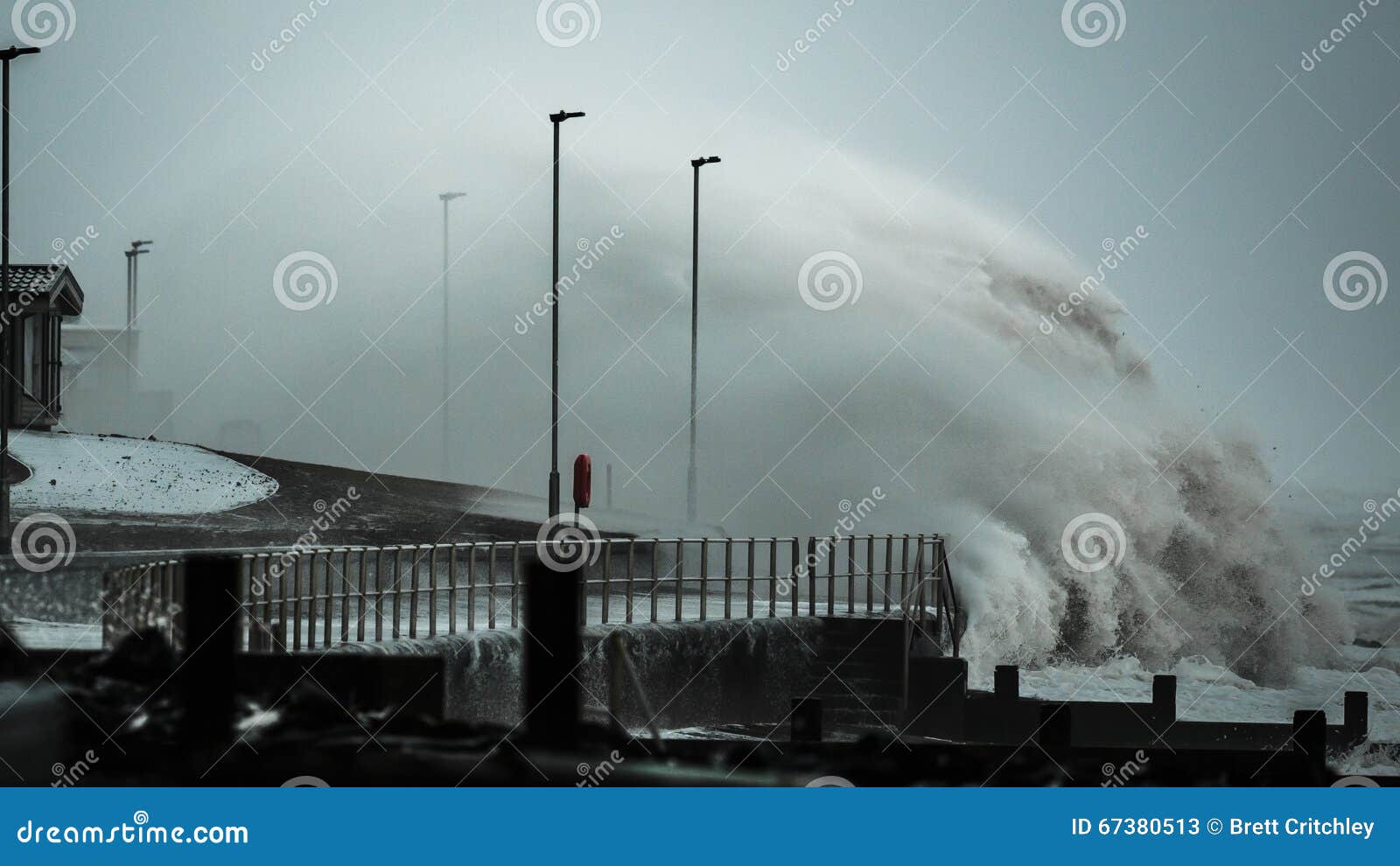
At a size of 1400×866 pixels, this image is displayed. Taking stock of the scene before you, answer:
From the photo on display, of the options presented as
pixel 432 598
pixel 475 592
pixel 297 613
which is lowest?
pixel 475 592

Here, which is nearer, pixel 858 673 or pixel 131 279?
pixel 858 673

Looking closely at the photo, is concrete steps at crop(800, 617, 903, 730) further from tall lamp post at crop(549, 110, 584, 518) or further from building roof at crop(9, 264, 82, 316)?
building roof at crop(9, 264, 82, 316)

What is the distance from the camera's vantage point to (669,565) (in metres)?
31.1

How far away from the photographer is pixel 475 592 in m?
20.6

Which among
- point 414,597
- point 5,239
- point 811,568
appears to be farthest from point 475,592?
point 5,239

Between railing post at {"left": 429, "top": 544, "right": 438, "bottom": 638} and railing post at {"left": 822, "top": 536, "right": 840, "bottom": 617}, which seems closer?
railing post at {"left": 429, "top": 544, "right": 438, "bottom": 638}

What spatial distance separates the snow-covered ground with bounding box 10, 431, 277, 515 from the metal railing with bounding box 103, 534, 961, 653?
7247 mm

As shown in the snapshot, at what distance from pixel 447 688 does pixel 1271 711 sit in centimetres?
2764

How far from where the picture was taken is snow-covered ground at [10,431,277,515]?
3278cm

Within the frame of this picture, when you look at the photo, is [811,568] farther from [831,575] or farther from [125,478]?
[125,478]

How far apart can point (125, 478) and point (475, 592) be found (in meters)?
17.6

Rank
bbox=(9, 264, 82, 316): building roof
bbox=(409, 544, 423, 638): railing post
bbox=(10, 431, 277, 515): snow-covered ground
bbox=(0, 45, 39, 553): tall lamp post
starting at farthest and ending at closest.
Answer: bbox=(9, 264, 82, 316): building roof → bbox=(10, 431, 277, 515): snow-covered ground → bbox=(0, 45, 39, 553): tall lamp post → bbox=(409, 544, 423, 638): railing post

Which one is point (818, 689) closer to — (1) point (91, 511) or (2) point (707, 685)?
(2) point (707, 685)

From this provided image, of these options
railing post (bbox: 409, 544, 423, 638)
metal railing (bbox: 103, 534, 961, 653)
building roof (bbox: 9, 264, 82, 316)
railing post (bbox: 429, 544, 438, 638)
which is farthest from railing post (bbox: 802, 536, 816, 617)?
building roof (bbox: 9, 264, 82, 316)
